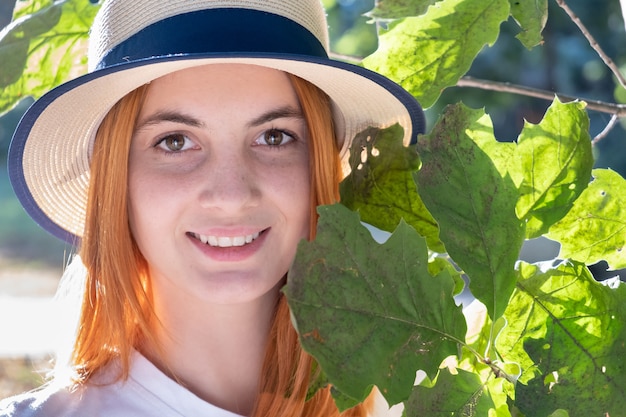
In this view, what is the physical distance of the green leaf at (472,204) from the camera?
85cm

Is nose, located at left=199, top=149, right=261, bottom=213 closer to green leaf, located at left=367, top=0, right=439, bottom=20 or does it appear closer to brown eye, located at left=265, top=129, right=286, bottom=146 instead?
brown eye, located at left=265, top=129, right=286, bottom=146

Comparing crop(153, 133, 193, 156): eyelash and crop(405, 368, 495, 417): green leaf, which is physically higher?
crop(153, 133, 193, 156): eyelash

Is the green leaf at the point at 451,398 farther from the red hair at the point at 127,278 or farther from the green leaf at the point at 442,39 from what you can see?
the red hair at the point at 127,278

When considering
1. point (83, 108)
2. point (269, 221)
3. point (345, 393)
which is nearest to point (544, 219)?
point (345, 393)

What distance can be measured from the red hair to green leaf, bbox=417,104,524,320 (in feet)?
1.46

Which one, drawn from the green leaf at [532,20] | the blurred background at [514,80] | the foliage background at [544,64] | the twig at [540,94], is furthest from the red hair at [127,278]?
the foliage background at [544,64]

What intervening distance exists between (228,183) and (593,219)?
1.48 ft

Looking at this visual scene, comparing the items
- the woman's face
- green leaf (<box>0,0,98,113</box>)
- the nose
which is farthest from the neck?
green leaf (<box>0,0,98,113</box>)

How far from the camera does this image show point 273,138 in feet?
4.29

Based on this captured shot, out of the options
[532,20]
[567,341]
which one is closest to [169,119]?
[532,20]

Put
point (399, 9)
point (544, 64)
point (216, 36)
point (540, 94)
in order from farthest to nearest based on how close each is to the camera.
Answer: point (544, 64) < point (540, 94) < point (216, 36) < point (399, 9)

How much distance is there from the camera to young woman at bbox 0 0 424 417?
118 centimetres

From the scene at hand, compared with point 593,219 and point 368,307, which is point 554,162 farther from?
point 368,307

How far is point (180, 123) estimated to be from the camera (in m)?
1.25
